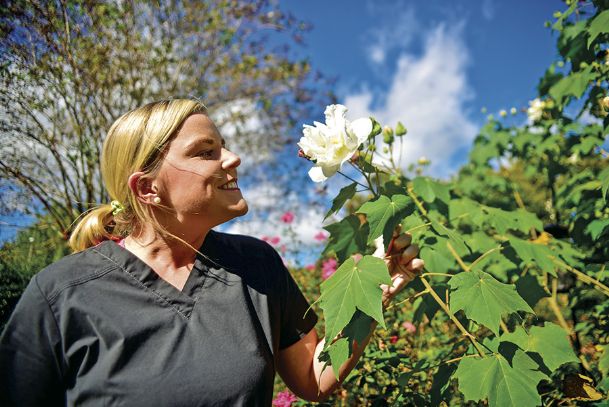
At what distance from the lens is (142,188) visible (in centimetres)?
156

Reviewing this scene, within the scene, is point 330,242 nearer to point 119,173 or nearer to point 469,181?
point 119,173

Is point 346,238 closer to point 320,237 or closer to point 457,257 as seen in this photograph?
point 457,257

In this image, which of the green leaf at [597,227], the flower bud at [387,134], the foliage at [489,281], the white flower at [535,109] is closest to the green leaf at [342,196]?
the foliage at [489,281]

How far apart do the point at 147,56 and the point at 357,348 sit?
470 cm

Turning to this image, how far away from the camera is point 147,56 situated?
5.15 meters

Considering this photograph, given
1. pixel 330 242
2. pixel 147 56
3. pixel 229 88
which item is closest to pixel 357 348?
pixel 330 242

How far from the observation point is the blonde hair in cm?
152

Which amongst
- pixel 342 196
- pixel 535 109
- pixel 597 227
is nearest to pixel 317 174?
pixel 342 196

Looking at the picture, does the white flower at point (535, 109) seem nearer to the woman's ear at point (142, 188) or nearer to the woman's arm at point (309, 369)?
the woman's arm at point (309, 369)

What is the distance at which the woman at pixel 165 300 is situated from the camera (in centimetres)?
123

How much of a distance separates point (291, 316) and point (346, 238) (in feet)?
1.41

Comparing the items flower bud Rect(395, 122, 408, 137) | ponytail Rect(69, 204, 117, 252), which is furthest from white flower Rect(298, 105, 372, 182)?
ponytail Rect(69, 204, 117, 252)

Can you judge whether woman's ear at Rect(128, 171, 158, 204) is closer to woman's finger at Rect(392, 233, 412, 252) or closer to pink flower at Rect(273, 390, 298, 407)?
woman's finger at Rect(392, 233, 412, 252)

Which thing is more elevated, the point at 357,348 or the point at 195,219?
the point at 195,219
